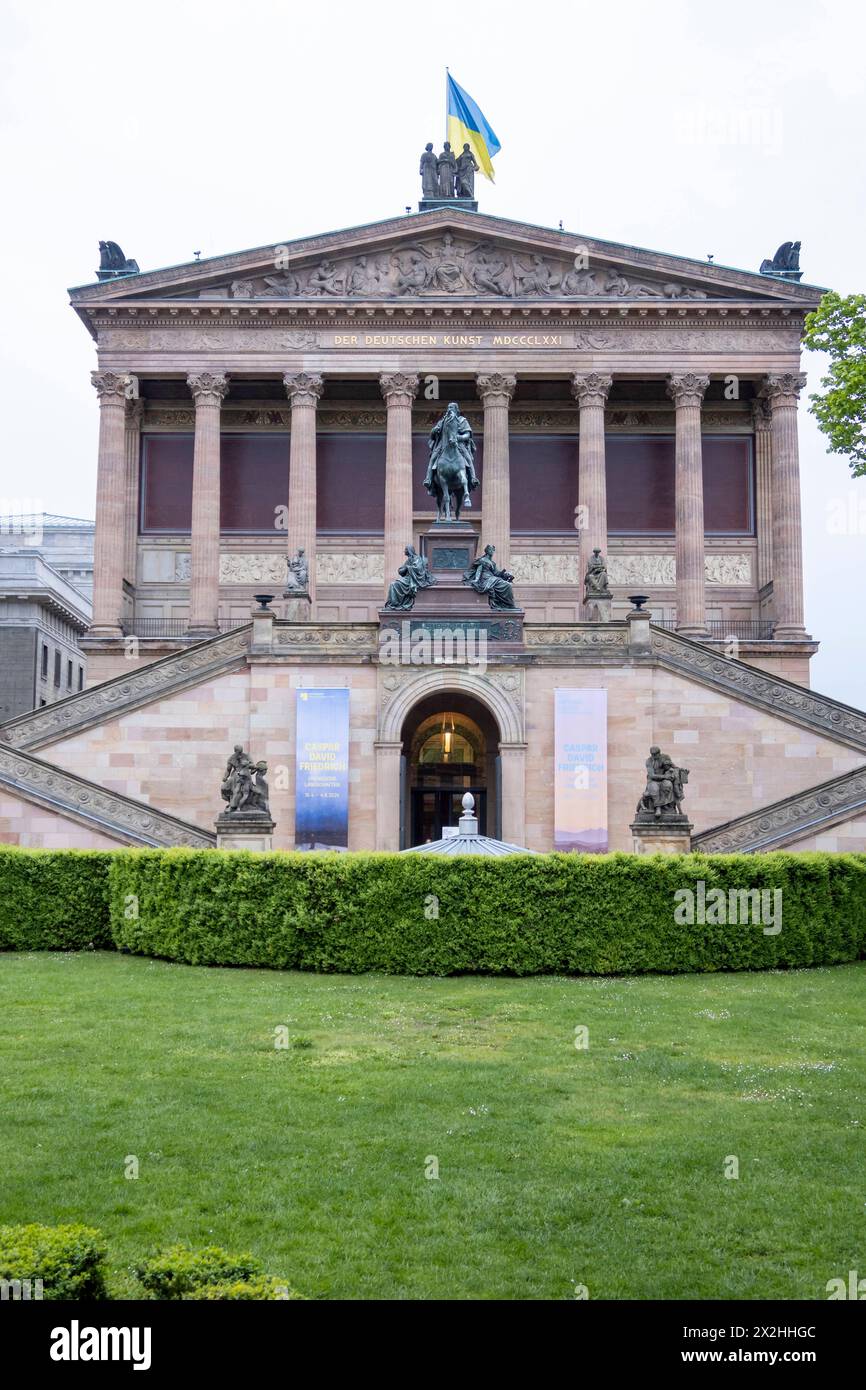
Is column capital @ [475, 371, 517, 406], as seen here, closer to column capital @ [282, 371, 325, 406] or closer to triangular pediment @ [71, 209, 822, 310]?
triangular pediment @ [71, 209, 822, 310]

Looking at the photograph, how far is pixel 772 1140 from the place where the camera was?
1215cm

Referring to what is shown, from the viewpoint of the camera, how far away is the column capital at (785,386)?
55562 millimetres

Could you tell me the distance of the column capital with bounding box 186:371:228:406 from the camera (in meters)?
55.7

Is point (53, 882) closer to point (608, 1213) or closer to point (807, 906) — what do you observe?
point (807, 906)

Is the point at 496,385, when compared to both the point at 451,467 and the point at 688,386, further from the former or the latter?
the point at 451,467

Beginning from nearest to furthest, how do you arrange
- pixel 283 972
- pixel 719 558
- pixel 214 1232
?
pixel 214 1232 → pixel 283 972 → pixel 719 558

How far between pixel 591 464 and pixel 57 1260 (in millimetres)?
50701

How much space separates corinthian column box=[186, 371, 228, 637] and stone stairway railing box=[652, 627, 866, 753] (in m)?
22.6

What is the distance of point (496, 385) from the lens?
55.6 m

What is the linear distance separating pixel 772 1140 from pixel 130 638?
145 feet

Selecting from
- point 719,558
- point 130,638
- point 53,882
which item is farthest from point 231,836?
point 719,558

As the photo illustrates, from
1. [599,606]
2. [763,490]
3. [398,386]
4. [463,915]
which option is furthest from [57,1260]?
[763,490]

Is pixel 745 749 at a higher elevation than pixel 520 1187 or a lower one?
higher

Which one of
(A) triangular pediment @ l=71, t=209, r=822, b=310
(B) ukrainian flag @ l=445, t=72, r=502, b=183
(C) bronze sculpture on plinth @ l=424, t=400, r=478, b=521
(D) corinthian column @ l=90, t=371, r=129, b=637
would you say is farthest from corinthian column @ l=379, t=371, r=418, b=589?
(C) bronze sculpture on plinth @ l=424, t=400, r=478, b=521
